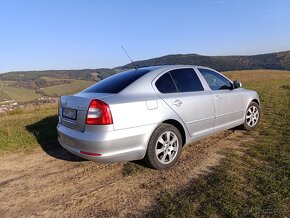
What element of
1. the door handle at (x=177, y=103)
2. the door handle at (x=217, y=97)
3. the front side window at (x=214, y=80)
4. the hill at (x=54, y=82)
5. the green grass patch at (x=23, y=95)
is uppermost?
the front side window at (x=214, y=80)

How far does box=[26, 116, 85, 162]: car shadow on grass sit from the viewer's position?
227 inches

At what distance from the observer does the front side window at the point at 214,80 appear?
5.76m

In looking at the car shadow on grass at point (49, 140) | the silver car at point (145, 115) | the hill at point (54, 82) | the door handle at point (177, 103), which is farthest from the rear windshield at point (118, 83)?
the hill at point (54, 82)

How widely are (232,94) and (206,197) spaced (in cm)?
308

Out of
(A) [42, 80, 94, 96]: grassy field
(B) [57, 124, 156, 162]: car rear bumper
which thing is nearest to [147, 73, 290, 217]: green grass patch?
(B) [57, 124, 156, 162]: car rear bumper

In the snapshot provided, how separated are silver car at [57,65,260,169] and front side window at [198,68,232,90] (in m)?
0.03

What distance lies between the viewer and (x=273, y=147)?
5.41m

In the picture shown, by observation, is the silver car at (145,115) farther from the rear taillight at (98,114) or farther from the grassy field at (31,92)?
the grassy field at (31,92)

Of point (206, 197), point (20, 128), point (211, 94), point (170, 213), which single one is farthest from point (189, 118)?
point (20, 128)

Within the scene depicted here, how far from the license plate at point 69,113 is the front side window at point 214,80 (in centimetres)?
263

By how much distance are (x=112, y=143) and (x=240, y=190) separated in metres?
1.79

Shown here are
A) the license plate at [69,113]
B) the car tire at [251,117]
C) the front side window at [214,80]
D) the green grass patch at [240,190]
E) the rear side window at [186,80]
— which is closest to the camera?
the green grass patch at [240,190]

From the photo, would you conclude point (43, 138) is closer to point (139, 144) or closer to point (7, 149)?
point (7, 149)

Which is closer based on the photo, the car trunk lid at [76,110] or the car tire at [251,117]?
the car trunk lid at [76,110]
